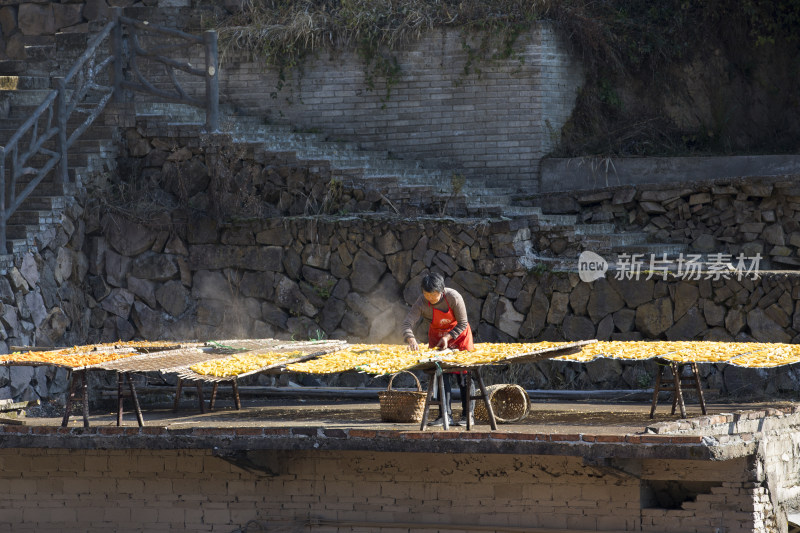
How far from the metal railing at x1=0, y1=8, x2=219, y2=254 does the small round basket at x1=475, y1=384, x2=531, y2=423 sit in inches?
264

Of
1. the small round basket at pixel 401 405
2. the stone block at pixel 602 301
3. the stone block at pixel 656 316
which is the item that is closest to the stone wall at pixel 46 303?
the small round basket at pixel 401 405

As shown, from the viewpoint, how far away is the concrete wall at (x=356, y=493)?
9.35 m

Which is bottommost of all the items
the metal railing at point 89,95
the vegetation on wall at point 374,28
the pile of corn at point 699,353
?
the pile of corn at point 699,353

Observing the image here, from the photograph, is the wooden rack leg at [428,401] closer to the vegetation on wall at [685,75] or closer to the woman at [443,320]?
the woman at [443,320]

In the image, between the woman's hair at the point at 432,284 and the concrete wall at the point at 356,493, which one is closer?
the concrete wall at the point at 356,493

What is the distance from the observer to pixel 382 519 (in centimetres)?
1002

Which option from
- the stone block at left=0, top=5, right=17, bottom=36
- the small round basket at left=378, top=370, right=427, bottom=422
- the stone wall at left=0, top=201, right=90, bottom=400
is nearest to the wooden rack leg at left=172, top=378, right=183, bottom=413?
the small round basket at left=378, top=370, right=427, bottom=422

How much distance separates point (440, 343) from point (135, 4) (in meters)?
10.9

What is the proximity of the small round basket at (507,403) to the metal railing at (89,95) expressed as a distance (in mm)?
6694

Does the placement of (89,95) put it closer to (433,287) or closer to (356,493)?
(433,287)

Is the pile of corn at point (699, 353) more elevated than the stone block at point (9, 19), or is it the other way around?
the stone block at point (9, 19)

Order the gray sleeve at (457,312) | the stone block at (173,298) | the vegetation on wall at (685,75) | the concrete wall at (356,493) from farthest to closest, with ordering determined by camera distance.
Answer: the vegetation on wall at (685,75)
the stone block at (173,298)
the gray sleeve at (457,312)
the concrete wall at (356,493)

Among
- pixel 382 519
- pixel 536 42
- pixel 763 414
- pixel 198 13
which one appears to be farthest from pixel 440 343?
pixel 198 13

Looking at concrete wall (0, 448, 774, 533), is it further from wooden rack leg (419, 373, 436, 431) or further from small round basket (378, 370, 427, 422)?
small round basket (378, 370, 427, 422)
